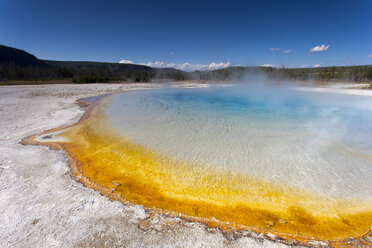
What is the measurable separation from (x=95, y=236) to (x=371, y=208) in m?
3.67

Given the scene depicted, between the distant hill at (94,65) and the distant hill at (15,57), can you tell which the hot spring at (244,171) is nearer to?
the distant hill at (15,57)

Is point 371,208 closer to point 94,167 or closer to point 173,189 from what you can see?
point 173,189

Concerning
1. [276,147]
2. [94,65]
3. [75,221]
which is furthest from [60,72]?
[276,147]

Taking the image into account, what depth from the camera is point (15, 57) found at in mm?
47875

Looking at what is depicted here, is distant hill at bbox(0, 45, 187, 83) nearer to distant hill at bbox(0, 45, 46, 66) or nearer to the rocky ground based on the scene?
distant hill at bbox(0, 45, 46, 66)

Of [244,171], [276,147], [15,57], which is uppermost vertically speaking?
[15,57]

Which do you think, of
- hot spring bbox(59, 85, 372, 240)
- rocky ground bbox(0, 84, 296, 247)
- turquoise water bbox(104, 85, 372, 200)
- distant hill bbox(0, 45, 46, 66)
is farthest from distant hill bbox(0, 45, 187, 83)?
rocky ground bbox(0, 84, 296, 247)

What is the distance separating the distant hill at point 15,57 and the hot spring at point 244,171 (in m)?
61.4

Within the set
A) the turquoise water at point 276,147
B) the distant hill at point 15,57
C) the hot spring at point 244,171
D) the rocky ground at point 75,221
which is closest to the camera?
the rocky ground at point 75,221

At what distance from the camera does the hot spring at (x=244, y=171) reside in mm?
2229

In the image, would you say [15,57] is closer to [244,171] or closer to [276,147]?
[244,171]

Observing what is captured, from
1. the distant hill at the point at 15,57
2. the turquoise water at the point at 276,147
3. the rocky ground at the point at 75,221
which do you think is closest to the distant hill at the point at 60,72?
the distant hill at the point at 15,57

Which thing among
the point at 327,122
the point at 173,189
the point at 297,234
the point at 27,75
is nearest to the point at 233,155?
the point at 173,189

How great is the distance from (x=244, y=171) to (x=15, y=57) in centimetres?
7042
